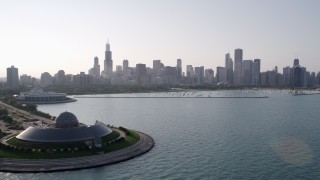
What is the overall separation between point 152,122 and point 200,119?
13.1m

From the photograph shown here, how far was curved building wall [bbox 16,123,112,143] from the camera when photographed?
48344mm

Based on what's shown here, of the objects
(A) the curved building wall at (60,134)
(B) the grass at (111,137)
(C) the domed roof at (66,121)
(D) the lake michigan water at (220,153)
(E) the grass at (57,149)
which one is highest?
(C) the domed roof at (66,121)

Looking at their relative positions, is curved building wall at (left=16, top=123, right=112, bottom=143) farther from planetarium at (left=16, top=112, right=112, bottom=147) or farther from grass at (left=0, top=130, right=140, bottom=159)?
grass at (left=0, top=130, right=140, bottom=159)

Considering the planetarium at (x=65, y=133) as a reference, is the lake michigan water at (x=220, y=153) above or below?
below

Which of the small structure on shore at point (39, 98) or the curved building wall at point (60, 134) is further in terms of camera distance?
the small structure on shore at point (39, 98)

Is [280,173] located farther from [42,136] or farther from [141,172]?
[42,136]

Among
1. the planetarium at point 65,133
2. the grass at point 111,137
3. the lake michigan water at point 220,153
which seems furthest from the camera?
the grass at point 111,137

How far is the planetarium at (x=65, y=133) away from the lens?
48.3 meters

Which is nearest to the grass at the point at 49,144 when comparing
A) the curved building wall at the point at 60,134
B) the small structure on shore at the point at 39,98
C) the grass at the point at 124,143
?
the curved building wall at the point at 60,134

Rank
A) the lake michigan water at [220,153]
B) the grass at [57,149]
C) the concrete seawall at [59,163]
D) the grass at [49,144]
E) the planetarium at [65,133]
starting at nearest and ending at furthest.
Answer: the lake michigan water at [220,153], the concrete seawall at [59,163], the grass at [57,149], the grass at [49,144], the planetarium at [65,133]

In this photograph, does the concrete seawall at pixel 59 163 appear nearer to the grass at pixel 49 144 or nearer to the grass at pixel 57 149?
the grass at pixel 57 149

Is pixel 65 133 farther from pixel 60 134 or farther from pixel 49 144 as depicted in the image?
pixel 49 144

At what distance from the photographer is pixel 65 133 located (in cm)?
4962

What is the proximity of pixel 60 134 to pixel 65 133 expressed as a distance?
0.72 meters
